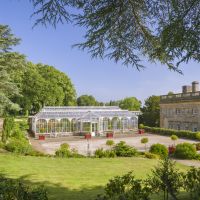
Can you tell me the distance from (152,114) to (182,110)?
9232mm

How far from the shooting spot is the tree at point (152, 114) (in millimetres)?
53031

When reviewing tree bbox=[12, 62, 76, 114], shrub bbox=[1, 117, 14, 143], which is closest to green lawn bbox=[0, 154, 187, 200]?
shrub bbox=[1, 117, 14, 143]

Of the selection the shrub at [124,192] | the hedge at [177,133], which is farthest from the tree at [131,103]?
the shrub at [124,192]

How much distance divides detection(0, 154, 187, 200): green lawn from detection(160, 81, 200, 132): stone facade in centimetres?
2407

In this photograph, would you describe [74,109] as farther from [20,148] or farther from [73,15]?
[73,15]

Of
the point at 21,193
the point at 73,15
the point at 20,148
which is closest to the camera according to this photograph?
the point at 21,193

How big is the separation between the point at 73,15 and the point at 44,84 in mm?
42809

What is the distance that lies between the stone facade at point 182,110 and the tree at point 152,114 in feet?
11.0

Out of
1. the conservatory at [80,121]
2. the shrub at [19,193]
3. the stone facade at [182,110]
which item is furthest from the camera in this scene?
the stone facade at [182,110]

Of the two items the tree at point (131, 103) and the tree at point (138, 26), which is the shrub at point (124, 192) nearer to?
the tree at point (138, 26)

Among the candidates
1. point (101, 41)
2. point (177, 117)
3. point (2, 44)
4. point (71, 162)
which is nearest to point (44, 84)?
point (177, 117)

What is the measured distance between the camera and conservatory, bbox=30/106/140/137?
123 ft

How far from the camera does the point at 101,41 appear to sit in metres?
8.97

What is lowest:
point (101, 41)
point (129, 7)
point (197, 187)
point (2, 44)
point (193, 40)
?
point (197, 187)
